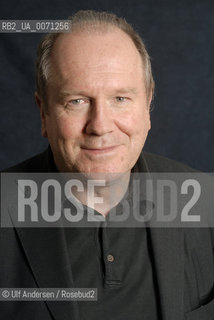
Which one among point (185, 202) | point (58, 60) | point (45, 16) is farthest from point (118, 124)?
point (45, 16)

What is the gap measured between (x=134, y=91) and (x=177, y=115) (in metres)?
0.96

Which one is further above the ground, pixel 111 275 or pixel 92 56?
pixel 92 56

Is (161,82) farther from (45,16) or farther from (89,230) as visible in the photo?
(89,230)

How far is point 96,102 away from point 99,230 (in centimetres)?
33

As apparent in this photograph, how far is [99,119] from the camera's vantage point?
1.32m

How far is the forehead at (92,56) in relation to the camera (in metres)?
1.32

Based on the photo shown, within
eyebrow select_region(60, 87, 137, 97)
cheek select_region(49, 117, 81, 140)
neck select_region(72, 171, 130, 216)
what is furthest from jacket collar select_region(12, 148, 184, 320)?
eyebrow select_region(60, 87, 137, 97)

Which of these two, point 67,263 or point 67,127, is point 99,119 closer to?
point 67,127

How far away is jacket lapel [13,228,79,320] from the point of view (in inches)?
50.6

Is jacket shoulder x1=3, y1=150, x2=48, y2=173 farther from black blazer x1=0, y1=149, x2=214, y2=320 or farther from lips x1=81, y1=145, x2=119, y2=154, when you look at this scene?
lips x1=81, y1=145, x2=119, y2=154

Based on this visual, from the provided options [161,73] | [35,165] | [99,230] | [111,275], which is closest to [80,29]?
[35,165]

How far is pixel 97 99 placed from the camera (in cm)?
132

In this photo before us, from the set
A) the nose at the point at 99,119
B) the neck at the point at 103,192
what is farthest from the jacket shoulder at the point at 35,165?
the nose at the point at 99,119

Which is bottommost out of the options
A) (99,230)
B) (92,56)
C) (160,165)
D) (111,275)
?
(111,275)
